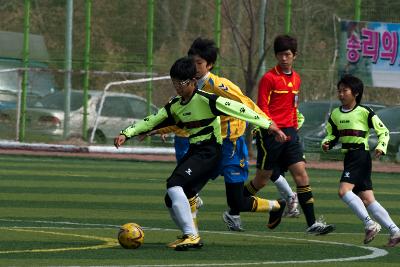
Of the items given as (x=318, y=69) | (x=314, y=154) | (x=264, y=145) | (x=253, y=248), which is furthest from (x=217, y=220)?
(x=318, y=69)

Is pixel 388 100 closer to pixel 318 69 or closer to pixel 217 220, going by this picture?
pixel 318 69

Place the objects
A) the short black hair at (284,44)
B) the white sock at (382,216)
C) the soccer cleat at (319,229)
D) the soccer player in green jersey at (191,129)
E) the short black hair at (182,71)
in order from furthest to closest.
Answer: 1. the short black hair at (284,44)
2. the soccer cleat at (319,229)
3. the white sock at (382,216)
4. the short black hair at (182,71)
5. the soccer player in green jersey at (191,129)

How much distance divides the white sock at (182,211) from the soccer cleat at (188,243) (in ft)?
0.19

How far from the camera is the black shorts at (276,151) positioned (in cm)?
1460

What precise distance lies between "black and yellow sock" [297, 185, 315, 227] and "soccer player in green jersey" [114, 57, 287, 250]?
1.98m

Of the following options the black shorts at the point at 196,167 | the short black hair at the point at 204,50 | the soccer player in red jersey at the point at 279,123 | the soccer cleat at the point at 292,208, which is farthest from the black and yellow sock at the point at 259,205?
the soccer cleat at the point at 292,208

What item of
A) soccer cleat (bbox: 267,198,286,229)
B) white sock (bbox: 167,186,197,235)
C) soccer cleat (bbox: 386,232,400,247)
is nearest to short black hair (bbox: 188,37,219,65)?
soccer cleat (bbox: 267,198,286,229)

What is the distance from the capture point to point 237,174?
13.0 meters

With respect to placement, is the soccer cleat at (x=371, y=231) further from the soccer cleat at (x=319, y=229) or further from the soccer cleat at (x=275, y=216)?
the soccer cleat at (x=275, y=216)

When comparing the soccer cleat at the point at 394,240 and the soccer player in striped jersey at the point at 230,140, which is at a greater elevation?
the soccer player in striped jersey at the point at 230,140

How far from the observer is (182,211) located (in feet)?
37.9

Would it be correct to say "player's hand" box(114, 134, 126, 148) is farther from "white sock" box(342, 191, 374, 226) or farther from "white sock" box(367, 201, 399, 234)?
"white sock" box(367, 201, 399, 234)

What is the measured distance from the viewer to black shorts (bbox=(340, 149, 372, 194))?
513 inches

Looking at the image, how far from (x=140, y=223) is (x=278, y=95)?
6.79 ft
